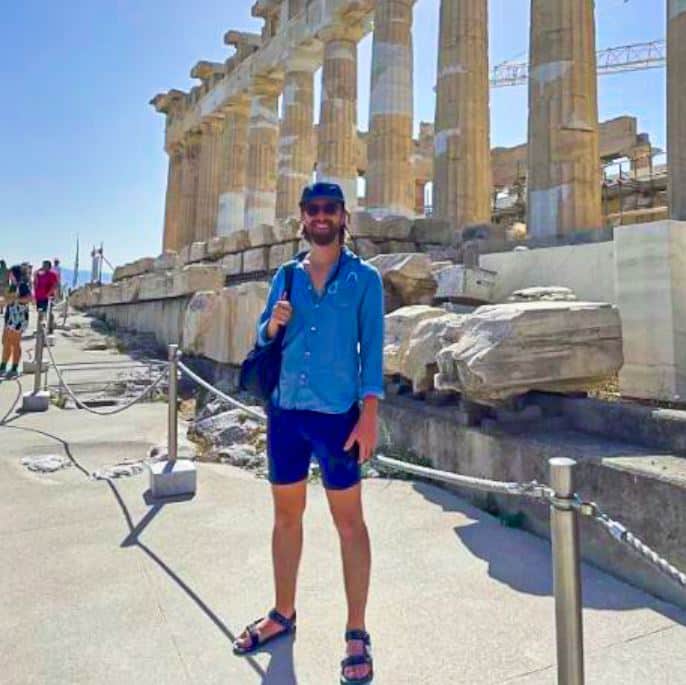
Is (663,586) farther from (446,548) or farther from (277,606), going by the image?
(277,606)

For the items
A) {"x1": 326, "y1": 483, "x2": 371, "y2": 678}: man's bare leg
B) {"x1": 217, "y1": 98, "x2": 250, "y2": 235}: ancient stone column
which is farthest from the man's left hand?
{"x1": 217, "y1": 98, "x2": 250, "y2": 235}: ancient stone column

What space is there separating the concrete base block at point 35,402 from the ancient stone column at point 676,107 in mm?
10606

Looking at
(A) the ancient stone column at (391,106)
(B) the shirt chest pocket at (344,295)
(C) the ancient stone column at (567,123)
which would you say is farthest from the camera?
(A) the ancient stone column at (391,106)

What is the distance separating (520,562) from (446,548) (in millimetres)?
450

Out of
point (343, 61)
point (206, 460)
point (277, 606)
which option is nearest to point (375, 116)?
point (343, 61)

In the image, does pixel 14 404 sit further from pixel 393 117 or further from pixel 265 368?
pixel 393 117

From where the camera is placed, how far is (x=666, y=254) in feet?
14.9

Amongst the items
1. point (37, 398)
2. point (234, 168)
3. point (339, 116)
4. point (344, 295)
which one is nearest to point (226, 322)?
point (37, 398)

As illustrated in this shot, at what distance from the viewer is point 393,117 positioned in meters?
18.0

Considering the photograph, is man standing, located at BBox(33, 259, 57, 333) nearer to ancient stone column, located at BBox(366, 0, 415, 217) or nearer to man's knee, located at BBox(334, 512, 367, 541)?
ancient stone column, located at BBox(366, 0, 415, 217)

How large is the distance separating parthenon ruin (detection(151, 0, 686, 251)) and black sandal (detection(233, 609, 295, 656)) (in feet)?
33.8

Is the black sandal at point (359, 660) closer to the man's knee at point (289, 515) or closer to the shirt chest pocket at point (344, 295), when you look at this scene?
the man's knee at point (289, 515)

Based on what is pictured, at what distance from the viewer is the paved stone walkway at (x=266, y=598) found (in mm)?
2535

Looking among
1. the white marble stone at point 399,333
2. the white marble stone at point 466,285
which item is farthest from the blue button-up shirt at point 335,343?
the white marble stone at point 466,285
